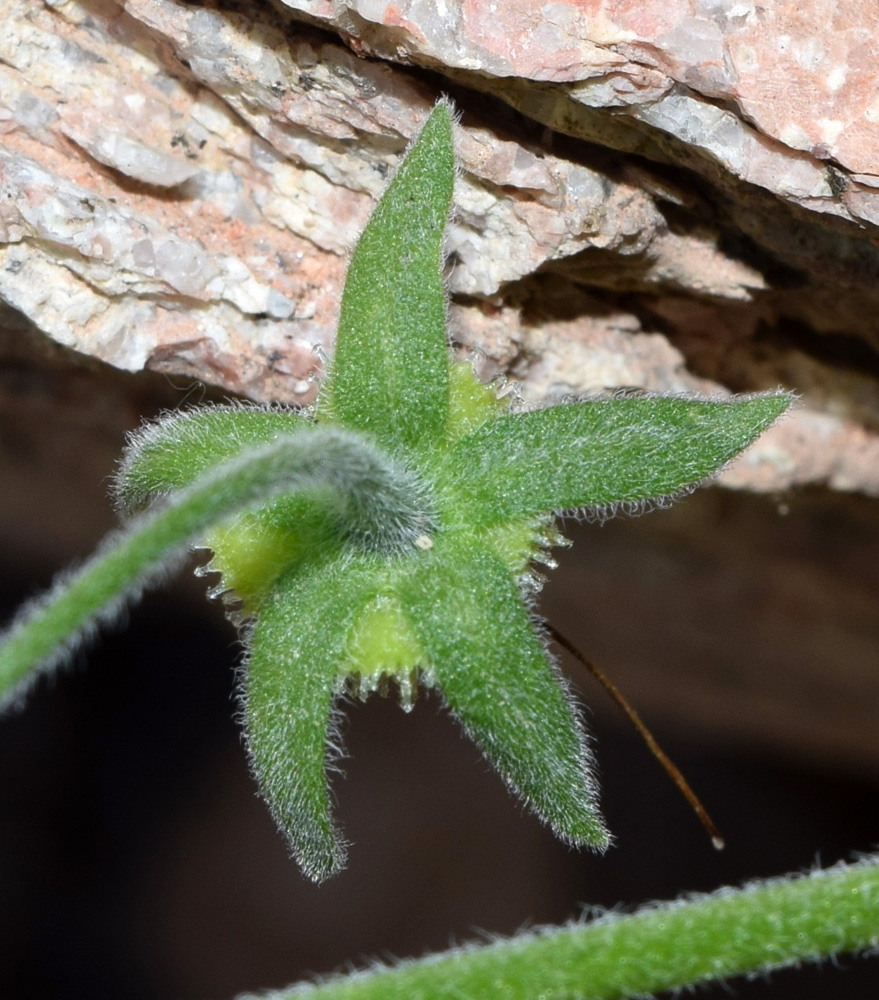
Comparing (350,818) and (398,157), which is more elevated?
(398,157)

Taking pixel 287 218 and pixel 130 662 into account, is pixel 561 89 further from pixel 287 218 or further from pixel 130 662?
pixel 130 662

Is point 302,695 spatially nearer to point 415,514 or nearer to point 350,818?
point 415,514

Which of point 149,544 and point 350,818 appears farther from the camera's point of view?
point 350,818

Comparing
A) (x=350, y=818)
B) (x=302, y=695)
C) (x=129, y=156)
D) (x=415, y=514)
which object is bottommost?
(x=350, y=818)

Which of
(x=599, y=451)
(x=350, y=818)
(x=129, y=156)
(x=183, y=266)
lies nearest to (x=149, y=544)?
(x=599, y=451)

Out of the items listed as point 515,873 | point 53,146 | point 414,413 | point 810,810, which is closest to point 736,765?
point 810,810

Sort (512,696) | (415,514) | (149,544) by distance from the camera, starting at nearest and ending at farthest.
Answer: (149,544)
(512,696)
(415,514)

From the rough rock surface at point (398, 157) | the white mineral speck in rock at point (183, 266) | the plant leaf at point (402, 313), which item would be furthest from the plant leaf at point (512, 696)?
the white mineral speck in rock at point (183, 266)

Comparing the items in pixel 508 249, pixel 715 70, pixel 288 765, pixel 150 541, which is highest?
pixel 715 70
